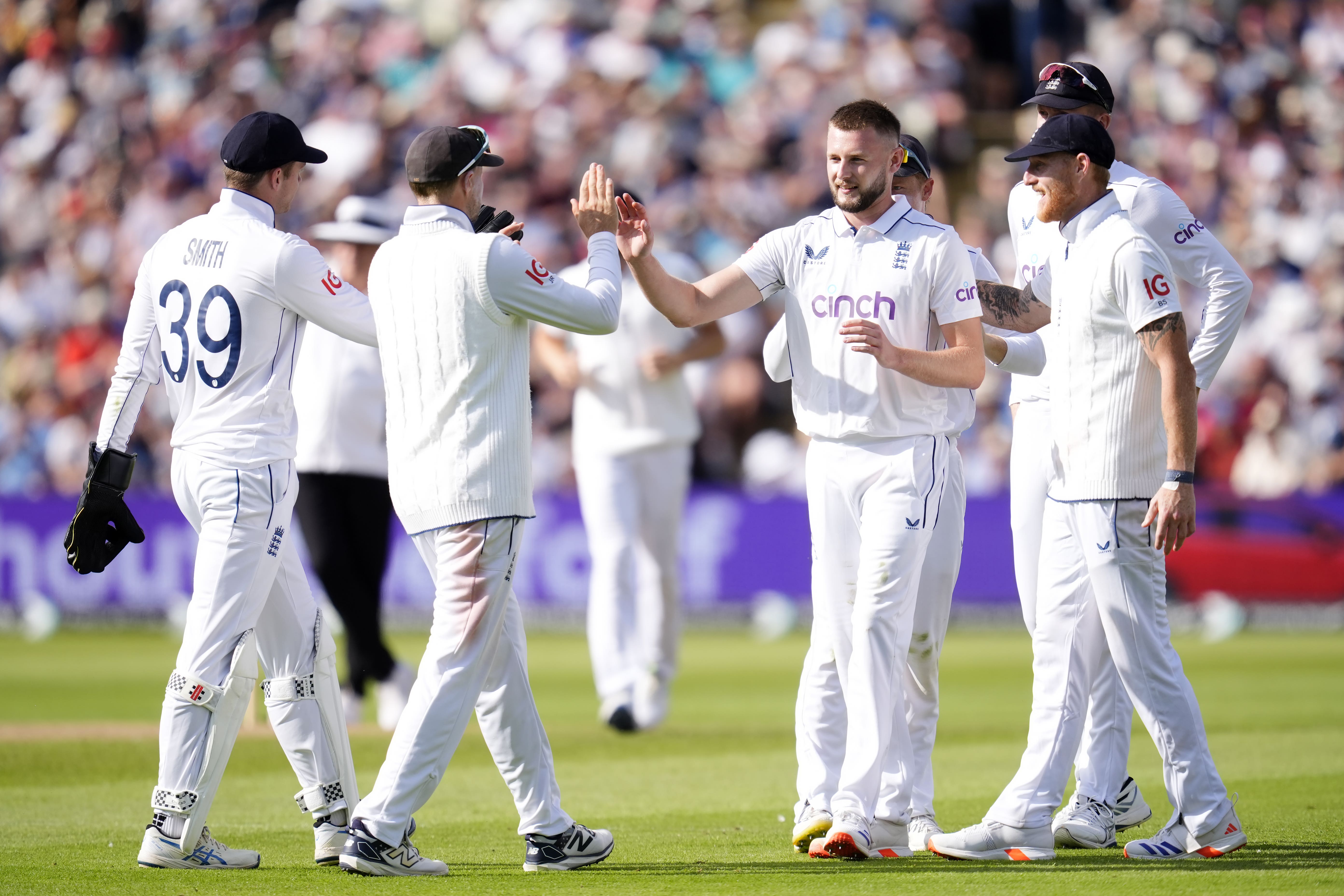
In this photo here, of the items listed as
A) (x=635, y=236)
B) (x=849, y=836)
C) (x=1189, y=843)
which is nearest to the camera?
(x=849, y=836)

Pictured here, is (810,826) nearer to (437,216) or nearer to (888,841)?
(888,841)

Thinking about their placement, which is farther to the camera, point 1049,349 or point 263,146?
point 1049,349

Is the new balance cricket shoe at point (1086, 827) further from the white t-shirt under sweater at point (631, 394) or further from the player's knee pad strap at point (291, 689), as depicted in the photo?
the white t-shirt under sweater at point (631, 394)

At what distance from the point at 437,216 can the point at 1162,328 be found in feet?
8.28

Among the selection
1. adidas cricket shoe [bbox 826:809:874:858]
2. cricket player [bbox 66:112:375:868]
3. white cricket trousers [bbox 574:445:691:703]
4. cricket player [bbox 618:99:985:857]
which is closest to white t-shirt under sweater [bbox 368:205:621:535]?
cricket player [bbox 66:112:375:868]

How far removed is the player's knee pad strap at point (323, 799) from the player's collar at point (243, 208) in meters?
2.07

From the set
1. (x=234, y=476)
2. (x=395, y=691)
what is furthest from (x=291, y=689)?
(x=395, y=691)

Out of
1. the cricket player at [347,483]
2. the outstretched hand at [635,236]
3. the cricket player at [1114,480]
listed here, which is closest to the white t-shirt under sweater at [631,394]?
the cricket player at [347,483]

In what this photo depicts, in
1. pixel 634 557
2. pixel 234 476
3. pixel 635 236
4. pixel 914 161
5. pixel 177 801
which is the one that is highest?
pixel 914 161

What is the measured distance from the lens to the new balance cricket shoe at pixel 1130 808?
6941mm

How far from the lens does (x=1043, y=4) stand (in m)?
23.6

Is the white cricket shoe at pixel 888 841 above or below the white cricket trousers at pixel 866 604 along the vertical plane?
below

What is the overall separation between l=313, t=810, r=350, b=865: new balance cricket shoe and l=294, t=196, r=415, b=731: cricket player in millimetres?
4261

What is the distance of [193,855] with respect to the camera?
20.2ft
